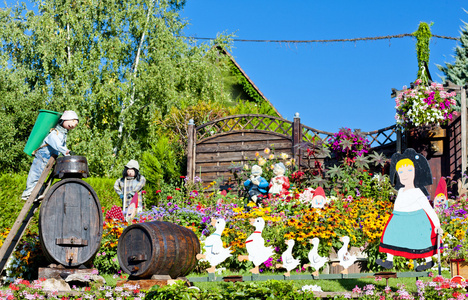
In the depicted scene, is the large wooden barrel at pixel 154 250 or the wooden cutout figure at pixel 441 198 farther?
the wooden cutout figure at pixel 441 198

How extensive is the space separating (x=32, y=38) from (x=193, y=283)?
12.9 meters

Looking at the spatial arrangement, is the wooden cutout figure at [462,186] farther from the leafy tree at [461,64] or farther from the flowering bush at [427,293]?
the leafy tree at [461,64]

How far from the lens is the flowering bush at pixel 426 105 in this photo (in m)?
10.6

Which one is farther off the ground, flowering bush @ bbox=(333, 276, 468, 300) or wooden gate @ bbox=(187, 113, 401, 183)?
wooden gate @ bbox=(187, 113, 401, 183)

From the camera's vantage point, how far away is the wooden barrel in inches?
270

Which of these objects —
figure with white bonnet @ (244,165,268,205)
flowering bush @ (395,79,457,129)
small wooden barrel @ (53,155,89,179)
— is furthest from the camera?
figure with white bonnet @ (244,165,268,205)

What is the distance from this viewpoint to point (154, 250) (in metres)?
6.29

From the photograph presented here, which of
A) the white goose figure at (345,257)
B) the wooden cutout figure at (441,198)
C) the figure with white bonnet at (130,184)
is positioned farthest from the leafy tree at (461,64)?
the white goose figure at (345,257)

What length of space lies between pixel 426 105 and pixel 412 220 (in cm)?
431

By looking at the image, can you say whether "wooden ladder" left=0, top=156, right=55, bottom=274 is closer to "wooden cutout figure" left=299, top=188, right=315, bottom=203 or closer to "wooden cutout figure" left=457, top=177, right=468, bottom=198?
"wooden cutout figure" left=299, top=188, right=315, bottom=203

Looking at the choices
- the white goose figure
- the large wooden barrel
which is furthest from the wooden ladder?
the white goose figure

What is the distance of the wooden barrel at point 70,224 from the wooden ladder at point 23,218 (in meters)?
0.24

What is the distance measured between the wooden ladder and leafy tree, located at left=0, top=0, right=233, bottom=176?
9217mm

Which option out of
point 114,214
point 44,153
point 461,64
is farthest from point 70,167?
point 461,64
